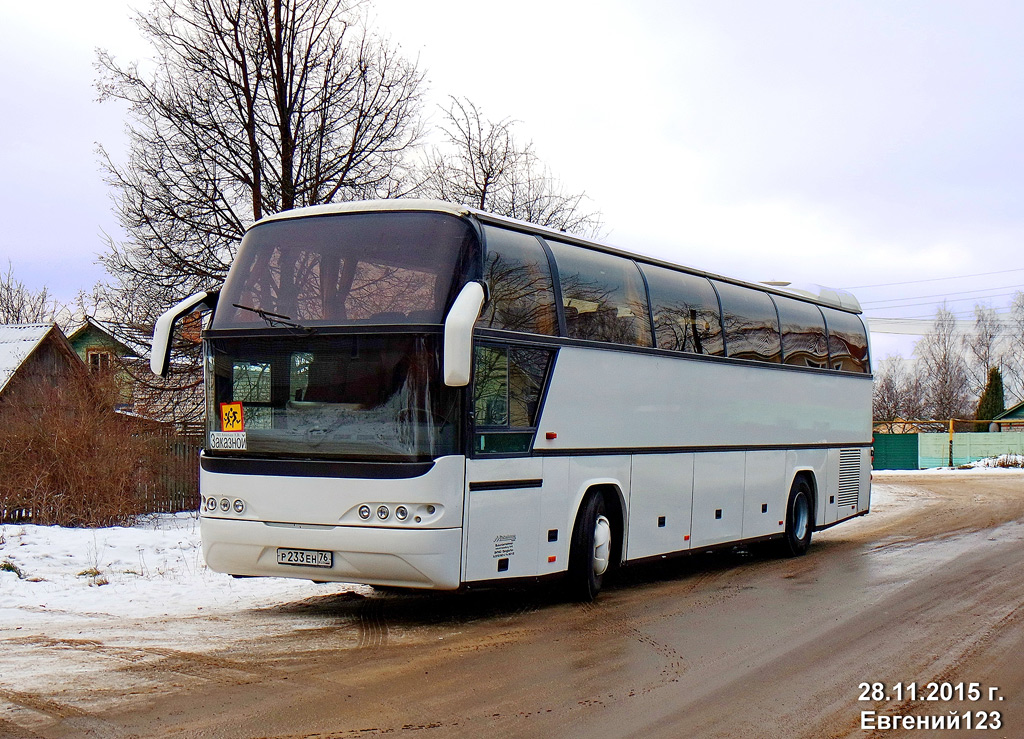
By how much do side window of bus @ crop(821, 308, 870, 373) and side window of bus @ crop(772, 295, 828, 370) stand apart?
334mm

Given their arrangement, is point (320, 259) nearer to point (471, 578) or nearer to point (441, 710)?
point (471, 578)

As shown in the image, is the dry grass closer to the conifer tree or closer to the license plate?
the license plate

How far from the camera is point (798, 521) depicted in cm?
1573

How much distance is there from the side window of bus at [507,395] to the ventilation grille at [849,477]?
898 cm

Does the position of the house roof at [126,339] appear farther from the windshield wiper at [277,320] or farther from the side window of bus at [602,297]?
the windshield wiper at [277,320]

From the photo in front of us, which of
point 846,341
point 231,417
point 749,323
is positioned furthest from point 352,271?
point 846,341

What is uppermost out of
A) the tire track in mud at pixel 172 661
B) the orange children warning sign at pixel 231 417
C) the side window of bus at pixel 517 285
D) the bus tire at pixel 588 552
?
the side window of bus at pixel 517 285

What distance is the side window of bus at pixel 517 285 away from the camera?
A: 30.5ft

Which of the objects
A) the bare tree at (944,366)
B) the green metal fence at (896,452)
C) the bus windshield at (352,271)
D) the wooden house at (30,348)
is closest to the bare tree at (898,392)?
the bare tree at (944,366)

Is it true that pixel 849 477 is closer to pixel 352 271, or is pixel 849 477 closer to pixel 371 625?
pixel 371 625

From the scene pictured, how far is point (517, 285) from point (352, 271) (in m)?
1.53

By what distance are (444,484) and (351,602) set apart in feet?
7.79

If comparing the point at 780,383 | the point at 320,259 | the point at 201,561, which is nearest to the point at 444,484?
the point at 320,259

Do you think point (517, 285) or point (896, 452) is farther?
point (896, 452)
